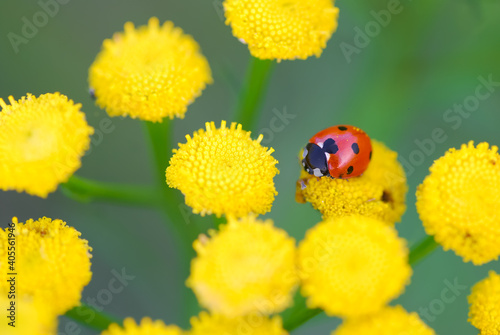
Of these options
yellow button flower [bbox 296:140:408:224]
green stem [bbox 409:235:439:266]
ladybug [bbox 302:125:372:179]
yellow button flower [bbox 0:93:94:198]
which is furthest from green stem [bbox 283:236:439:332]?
yellow button flower [bbox 0:93:94:198]

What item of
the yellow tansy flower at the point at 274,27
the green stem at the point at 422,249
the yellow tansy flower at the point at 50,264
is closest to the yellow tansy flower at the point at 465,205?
the green stem at the point at 422,249

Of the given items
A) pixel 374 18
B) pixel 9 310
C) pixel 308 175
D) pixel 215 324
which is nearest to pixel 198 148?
pixel 308 175

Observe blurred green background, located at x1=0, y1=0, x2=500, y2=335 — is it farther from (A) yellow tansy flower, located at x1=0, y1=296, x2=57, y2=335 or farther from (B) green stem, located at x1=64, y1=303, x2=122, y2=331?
(A) yellow tansy flower, located at x1=0, y1=296, x2=57, y2=335

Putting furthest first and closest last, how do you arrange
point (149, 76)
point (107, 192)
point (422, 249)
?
point (107, 192), point (149, 76), point (422, 249)

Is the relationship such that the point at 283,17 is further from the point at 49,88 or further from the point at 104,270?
the point at 104,270

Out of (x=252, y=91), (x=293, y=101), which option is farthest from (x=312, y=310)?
(x=293, y=101)

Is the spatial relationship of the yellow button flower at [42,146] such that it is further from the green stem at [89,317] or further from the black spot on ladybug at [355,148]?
the black spot on ladybug at [355,148]

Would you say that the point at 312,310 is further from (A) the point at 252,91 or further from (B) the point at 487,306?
(A) the point at 252,91
